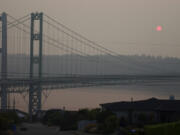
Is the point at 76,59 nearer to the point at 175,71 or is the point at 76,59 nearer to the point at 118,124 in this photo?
the point at 175,71

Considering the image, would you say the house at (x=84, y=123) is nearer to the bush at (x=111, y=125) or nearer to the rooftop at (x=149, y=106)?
the rooftop at (x=149, y=106)

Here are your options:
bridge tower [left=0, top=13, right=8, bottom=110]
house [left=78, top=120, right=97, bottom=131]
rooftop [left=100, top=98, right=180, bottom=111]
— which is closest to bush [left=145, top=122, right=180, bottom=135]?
rooftop [left=100, top=98, right=180, bottom=111]

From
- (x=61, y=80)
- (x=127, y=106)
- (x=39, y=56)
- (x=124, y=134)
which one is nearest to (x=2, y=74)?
(x=39, y=56)

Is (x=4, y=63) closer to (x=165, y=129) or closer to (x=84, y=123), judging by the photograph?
(x=84, y=123)

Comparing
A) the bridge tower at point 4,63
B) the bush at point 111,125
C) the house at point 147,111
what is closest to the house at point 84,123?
the house at point 147,111

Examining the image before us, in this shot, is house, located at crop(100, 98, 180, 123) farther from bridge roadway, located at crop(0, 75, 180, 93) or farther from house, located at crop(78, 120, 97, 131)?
bridge roadway, located at crop(0, 75, 180, 93)

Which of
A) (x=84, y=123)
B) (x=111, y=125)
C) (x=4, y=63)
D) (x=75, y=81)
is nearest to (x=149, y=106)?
(x=84, y=123)
